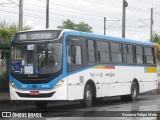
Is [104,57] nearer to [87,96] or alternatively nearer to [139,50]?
[87,96]

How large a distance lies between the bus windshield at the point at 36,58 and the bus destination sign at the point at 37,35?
0.25 m

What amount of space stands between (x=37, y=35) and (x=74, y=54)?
1.58 m

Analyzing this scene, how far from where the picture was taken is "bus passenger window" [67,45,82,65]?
18.2 metres

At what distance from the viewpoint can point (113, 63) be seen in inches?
869

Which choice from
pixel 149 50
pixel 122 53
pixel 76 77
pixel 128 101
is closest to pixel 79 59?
pixel 76 77

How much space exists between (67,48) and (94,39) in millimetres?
2714

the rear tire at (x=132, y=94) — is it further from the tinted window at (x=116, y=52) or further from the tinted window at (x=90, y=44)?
the tinted window at (x=90, y=44)

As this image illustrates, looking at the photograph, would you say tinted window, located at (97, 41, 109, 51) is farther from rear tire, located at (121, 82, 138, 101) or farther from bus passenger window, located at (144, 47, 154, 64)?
bus passenger window, located at (144, 47, 154, 64)

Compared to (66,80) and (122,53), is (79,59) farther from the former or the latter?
(122,53)

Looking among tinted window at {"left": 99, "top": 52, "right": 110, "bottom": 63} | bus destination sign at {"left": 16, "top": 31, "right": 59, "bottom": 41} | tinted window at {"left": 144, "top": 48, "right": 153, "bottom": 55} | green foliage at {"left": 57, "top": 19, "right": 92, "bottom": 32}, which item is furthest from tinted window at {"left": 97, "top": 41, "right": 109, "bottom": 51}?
green foliage at {"left": 57, "top": 19, "right": 92, "bottom": 32}

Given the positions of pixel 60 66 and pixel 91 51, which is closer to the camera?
pixel 60 66

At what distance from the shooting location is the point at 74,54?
18625mm

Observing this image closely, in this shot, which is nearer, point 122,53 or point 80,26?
point 122,53

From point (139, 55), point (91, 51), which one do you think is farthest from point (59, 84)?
point (139, 55)
